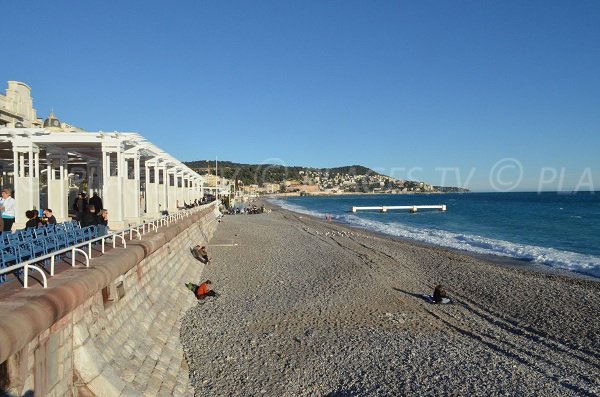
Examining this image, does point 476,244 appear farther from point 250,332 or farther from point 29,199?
point 29,199

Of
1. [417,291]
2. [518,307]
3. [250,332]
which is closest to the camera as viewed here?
[250,332]

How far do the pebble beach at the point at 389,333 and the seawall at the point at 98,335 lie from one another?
0.64m

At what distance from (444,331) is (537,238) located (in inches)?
→ 1055

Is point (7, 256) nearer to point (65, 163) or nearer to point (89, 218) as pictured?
point (89, 218)

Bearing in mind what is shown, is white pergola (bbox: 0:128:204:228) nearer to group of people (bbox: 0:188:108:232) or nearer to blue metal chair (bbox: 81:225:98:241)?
group of people (bbox: 0:188:108:232)

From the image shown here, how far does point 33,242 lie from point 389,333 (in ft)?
22.7

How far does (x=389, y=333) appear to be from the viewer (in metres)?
9.73

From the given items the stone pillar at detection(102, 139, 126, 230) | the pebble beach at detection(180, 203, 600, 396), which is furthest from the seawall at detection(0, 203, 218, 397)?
the stone pillar at detection(102, 139, 126, 230)

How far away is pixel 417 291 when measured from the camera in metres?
14.2

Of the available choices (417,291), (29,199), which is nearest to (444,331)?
(417,291)

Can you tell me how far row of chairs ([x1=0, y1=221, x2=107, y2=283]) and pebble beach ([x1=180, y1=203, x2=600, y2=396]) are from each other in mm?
2862

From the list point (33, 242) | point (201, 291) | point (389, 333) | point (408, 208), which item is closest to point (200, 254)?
point (201, 291)

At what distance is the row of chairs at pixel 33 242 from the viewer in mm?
6161

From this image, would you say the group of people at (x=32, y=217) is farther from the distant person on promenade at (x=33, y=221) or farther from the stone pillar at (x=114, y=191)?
the stone pillar at (x=114, y=191)
